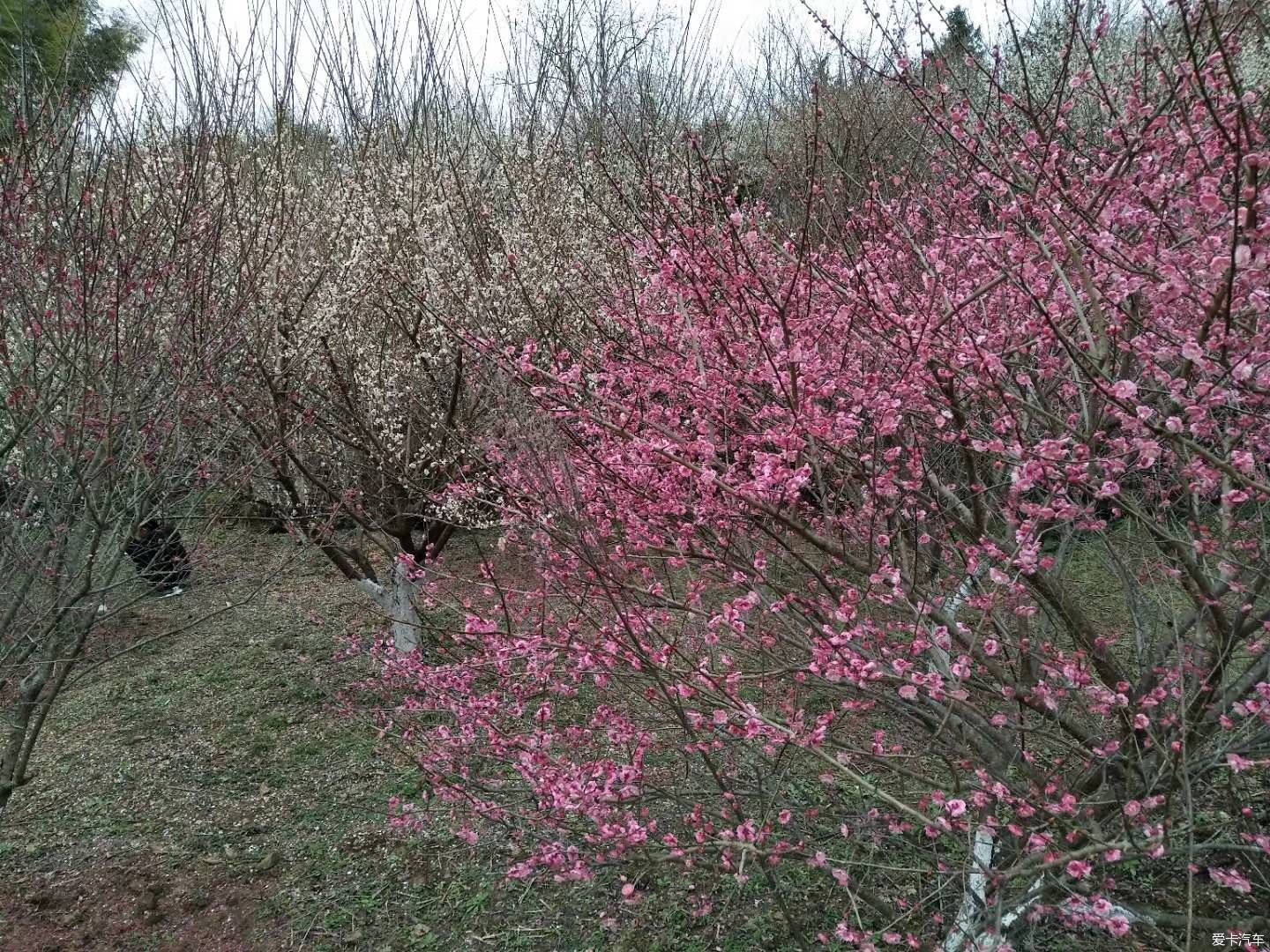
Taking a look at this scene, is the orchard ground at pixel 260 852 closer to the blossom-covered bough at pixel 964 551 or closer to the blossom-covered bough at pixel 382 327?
the blossom-covered bough at pixel 964 551

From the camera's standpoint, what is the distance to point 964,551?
3895mm

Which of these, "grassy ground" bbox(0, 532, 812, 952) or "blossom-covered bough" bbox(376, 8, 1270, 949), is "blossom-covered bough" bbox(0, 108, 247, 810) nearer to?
"grassy ground" bbox(0, 532, 812, 952)

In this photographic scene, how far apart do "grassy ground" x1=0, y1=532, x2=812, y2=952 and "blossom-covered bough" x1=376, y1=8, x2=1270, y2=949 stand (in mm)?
381

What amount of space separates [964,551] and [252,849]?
13.4 ft

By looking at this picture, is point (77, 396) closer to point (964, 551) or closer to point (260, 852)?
point (260, 852)

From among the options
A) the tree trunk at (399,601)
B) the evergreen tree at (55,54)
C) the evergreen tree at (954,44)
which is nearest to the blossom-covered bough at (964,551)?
the evergreen tree at (954,44)

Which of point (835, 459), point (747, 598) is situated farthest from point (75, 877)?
point (835, 459)

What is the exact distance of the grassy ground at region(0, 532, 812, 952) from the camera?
13.1 feet

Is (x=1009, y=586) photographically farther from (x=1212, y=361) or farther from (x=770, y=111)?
(x=770, y=111)

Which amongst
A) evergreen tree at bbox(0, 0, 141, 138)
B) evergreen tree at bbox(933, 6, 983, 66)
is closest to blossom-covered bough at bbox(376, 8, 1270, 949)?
evergreen tree at bbox(933, 6, 983, 66)

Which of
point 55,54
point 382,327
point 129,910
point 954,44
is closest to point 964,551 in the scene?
point 954,44

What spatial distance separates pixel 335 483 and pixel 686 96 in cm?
844

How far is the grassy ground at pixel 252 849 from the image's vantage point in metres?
4.00

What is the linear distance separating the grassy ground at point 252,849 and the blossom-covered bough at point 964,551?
1.25ft
